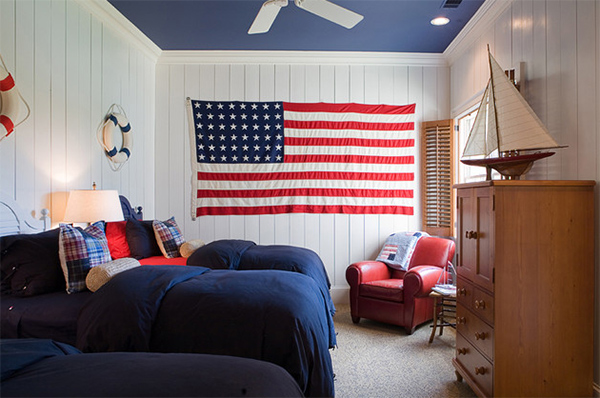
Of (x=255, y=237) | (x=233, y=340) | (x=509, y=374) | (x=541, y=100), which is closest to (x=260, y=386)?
(x=233, y=340)

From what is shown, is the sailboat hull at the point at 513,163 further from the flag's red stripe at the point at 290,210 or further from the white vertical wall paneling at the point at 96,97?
the white vertical wall paneling at the point at 96,97

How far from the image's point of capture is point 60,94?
309 cm

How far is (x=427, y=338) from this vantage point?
3504mm

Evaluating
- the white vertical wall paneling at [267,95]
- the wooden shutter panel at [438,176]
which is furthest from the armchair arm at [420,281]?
the white vertical wall paneling at [267,95]

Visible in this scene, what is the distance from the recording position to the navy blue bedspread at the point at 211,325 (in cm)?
182

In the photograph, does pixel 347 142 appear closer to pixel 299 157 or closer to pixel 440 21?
pixel 299 157

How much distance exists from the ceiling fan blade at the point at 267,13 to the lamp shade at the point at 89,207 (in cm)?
187

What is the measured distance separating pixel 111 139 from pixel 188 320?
8.49ft

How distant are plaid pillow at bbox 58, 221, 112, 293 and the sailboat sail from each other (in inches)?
106

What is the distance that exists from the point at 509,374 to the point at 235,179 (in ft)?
11.8

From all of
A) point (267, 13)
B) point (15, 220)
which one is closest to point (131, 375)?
point (15, 220)

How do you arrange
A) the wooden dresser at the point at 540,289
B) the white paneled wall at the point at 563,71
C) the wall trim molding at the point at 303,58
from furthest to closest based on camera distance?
the wall trim molding at the point at 303,58, the white paneled wall at the point at 563,71, the wooden dresser at the point at 540,289

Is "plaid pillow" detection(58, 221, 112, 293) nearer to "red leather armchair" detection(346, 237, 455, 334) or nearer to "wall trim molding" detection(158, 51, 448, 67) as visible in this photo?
"red leather armchair" detection(346, 237, 455, 334)

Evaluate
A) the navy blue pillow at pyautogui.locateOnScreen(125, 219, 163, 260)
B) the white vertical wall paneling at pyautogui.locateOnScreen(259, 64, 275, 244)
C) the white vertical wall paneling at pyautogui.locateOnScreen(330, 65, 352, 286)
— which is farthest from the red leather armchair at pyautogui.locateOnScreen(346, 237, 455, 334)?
the navy blue pillow at pyautogui.locateOnScreen(125, 219, 163, 260)
